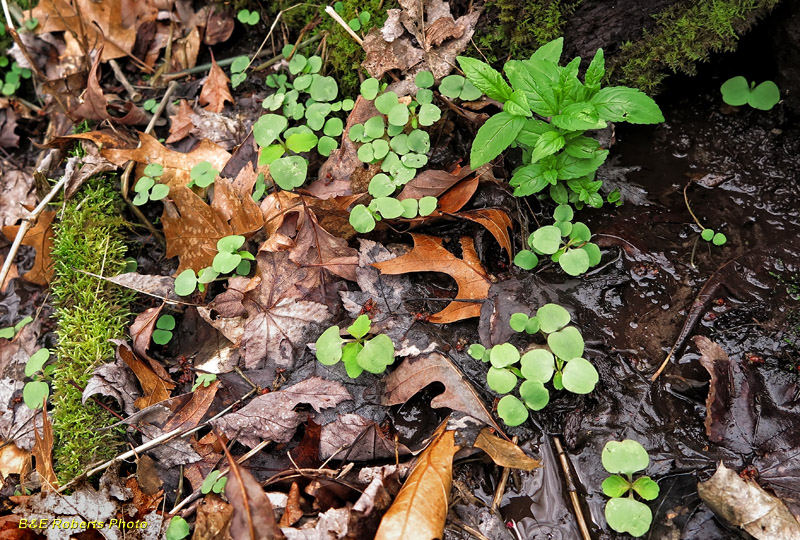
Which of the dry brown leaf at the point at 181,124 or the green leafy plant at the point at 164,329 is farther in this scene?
the dry brown leaf at the point at 181,124

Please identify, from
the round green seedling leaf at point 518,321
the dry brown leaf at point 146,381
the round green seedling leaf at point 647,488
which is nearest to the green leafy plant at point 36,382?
the dry brown leaf at point 146,381

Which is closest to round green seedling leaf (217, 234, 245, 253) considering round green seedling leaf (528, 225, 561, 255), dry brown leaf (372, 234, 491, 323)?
dry brown leaf (372, 234, 491, 323)

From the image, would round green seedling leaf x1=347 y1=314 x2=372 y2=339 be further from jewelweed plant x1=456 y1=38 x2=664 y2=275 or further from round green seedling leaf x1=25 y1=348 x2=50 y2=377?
round green seedling leaf x1=25 y1=348 x2=50 y2=377

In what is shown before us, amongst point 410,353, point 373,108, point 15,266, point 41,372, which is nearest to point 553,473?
point 410,353

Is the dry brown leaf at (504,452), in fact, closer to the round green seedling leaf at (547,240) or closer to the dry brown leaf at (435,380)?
the dry brown leaf at (435,380)

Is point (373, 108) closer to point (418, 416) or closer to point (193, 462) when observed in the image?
point (418, 416)

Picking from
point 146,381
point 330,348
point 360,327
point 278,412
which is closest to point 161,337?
point 146,381

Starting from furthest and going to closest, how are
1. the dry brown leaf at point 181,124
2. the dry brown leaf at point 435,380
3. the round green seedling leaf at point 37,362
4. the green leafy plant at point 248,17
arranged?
the green leafy plant at point 248,17 → the dry brown leaf at point 181,124 → the round green seedling leaf at point 37,362 → the dry brown leaf at point 435,380
